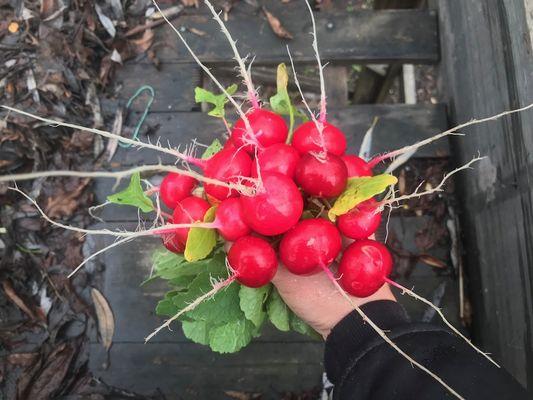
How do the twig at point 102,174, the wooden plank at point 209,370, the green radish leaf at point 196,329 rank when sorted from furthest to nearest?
the wooden plank at point 209,370
the green radish leaf at point 196,329
the twig at point 102,174

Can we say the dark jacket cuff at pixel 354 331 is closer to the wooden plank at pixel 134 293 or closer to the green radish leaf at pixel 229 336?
the green radish leaf at pixel 229 336

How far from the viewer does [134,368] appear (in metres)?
1.86

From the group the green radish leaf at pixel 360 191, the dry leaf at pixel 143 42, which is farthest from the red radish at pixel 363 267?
the dry leaf at pixel 143 42

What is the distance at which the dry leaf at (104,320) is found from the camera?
1.88 meters

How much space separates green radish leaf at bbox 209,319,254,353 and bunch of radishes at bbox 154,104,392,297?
36 centimetres

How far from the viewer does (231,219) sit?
1004 mm

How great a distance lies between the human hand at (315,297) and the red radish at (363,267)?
115 millimetres

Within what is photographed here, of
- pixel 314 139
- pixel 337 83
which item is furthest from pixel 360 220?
pixel 337 83

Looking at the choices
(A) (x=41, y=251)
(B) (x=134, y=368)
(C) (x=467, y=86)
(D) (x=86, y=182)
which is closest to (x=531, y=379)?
(C) (x=467, y=86)

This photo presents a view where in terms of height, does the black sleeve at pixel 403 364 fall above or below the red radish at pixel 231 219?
below

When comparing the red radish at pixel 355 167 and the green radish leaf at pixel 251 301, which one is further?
the green radish leaf at pixel 251 301

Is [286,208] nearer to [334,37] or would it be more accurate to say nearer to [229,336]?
[229,336]

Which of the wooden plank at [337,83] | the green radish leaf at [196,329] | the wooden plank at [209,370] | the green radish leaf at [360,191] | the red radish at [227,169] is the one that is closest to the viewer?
the green radish leaf at [360,191]

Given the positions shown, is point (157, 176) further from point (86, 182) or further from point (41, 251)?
point (41, 251)
